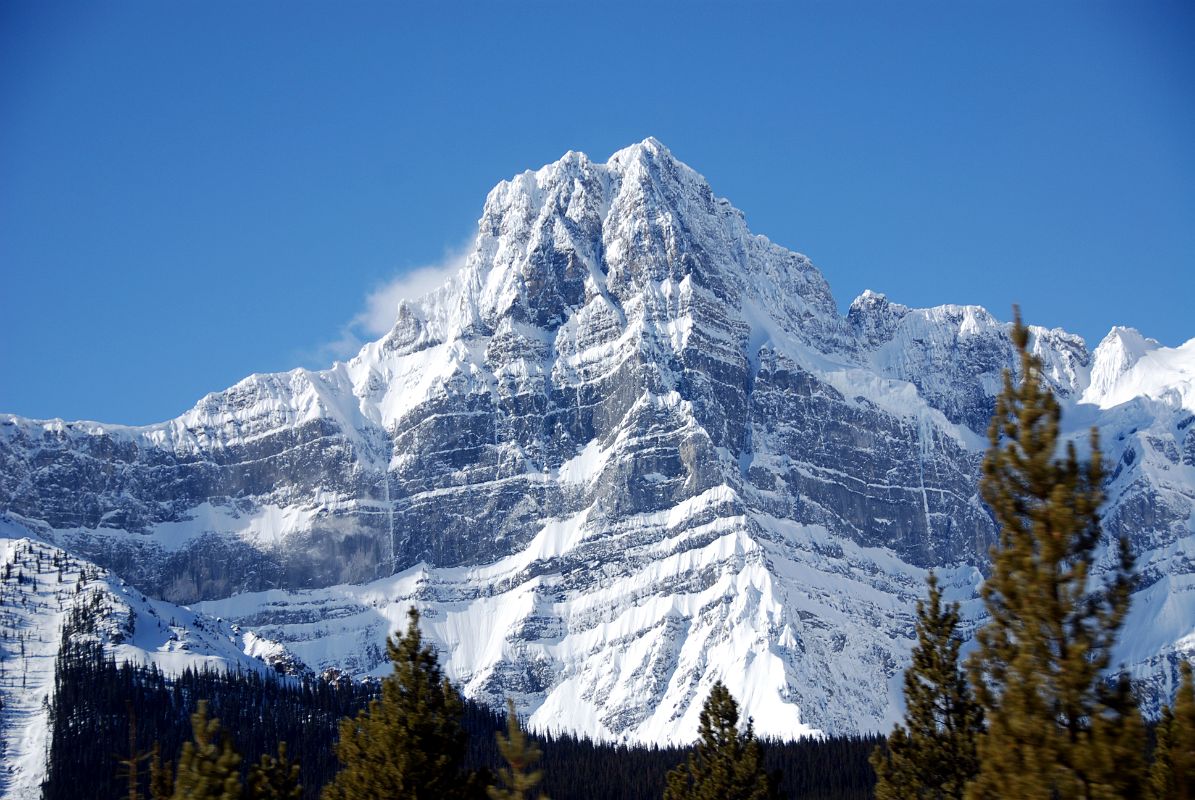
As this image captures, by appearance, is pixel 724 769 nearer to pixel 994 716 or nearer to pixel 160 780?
pixel 160 780

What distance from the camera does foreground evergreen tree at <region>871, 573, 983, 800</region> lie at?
131 feet

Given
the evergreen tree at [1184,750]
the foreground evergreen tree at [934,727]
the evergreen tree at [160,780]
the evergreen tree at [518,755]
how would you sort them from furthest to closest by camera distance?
the evergreen tree at [160,780]
the foreground evergreen tree at [934,727]
the evergreen tree at [1184,750]
the evergreen tree at [518,755]

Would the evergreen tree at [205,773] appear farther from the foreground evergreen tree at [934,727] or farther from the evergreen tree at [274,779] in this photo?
the foreground evergreen tree at [934,727]

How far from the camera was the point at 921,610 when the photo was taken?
4341 centimetres

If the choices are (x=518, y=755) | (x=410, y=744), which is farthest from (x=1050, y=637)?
(x=410, y=744)

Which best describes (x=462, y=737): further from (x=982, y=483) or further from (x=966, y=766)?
(x=982, y=483)

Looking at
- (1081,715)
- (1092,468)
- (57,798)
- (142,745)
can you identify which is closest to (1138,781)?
(1081,715)

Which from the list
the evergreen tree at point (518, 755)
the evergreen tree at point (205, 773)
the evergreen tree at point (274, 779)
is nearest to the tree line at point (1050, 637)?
the evergreen tree at point (518, 755)

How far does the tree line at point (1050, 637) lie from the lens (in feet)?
70.6

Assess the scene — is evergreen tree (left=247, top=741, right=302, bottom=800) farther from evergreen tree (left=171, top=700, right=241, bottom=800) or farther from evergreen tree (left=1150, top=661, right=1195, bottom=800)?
evergreen tree (left=1150, top=661, right=1195, bottom=800)

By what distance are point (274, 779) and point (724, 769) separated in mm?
19484

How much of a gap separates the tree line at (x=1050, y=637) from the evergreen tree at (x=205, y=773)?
16467 millimetres

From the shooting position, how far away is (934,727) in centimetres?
4103

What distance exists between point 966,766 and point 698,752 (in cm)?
1767
